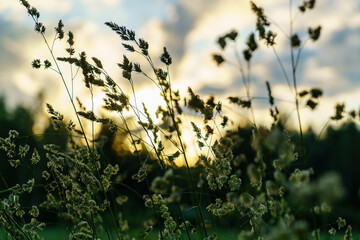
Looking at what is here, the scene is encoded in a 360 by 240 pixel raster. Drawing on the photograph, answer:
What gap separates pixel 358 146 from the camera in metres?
45.1

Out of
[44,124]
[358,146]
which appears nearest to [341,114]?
[44,124]

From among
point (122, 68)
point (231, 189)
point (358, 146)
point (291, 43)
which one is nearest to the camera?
point (291, 43)

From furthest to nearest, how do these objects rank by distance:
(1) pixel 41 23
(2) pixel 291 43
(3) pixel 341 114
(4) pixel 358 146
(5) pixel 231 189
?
(4) pixel 358 146, (1) pixel 41 23, (5) pixel 231 189, (3) pixel 341 114, (2) pixel 291 43

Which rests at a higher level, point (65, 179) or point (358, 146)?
point (358, 146)

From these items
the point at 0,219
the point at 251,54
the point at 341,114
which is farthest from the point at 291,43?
the point at 0,219

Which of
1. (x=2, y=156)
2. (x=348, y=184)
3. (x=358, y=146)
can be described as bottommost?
(x=348, y=184)

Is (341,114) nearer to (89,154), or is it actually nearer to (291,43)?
(291,43)

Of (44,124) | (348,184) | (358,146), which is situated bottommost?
(348,184)

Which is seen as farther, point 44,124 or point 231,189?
point 44,124

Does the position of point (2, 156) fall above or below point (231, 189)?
above

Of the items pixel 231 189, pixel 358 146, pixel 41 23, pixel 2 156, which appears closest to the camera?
pixel 231 189

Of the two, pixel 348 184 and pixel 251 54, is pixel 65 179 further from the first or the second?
pixel 348 184

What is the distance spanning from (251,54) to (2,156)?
146 feet

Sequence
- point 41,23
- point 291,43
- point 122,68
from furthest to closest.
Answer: point 41,23, point 122,68, point 291,43
